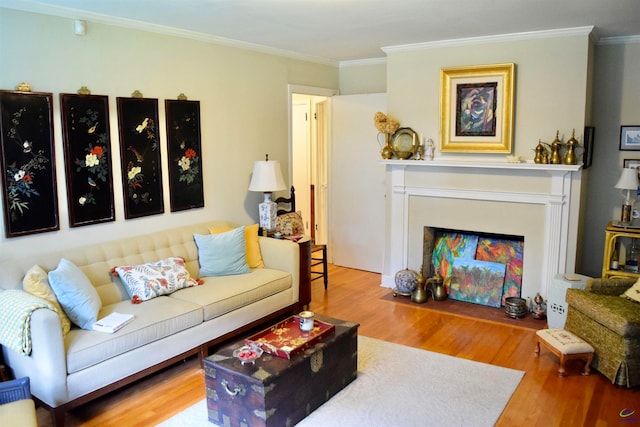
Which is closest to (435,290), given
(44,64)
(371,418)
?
(371,418)

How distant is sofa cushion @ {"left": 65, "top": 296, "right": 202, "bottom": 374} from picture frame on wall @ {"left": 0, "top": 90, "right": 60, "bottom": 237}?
0.77 m

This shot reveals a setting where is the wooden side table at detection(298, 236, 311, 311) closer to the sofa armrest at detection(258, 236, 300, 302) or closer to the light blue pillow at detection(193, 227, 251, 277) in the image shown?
the sofa armrest at detection(258, 236, 300, 302)

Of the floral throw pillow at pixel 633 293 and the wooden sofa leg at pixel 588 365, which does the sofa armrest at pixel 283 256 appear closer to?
the wooden sofa leg at pixel 588 365

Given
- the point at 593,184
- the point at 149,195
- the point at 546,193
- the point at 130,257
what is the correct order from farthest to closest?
the point at 593,184 → the point at 546,193 → the point at 149,195 → the point at 130,257

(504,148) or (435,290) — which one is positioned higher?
(504,148)

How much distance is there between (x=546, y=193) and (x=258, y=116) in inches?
110

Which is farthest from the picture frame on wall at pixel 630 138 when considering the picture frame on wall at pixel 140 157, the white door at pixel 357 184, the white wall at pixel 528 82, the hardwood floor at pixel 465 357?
the picture frame on wall at pixel 140 157

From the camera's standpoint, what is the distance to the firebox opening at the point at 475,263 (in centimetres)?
489

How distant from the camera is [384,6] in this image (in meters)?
3.45

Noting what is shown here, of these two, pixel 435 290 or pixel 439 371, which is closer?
pixel 439 371

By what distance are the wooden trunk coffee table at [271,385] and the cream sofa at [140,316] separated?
60 centimetres

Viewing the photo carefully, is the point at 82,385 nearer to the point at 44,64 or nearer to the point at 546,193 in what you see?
the point at 44,64

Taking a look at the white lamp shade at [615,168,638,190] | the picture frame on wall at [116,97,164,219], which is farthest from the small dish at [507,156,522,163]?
the picture frame on wall at [116,97,164,219]

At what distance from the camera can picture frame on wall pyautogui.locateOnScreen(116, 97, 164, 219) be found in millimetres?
3961
